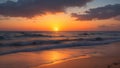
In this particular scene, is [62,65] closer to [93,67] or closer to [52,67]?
[52,67]

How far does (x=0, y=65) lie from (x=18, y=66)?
33.8 inches

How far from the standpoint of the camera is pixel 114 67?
338 inches

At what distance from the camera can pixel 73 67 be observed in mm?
8797

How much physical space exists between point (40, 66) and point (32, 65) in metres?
0.42

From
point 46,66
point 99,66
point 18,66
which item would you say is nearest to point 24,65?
point 18,66

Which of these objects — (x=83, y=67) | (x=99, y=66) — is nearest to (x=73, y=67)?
(x=83, y=67)

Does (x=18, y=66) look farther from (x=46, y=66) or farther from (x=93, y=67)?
(x=93, y=67)

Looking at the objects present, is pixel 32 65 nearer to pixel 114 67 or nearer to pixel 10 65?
pixel 10 65

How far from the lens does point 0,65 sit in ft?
29.5

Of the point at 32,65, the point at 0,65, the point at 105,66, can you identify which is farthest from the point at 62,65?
the point at 0,65

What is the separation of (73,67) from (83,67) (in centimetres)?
45

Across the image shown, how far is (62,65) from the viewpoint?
914cm

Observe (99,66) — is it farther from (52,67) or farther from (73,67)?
(52,67)

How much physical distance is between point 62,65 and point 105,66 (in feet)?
6.28
